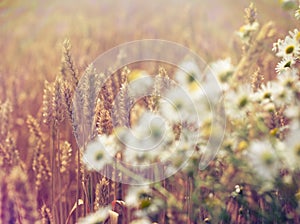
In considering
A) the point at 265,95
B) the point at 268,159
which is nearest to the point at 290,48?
the point at 265,95

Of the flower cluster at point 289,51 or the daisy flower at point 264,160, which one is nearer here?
the daisy flower at point 264,160

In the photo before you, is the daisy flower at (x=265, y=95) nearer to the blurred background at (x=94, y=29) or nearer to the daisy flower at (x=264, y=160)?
the daisy flower at (x=264, y=160)

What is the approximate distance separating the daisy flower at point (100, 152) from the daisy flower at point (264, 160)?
0.30 metres

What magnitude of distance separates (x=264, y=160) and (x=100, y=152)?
1.18ft

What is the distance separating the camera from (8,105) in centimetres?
138

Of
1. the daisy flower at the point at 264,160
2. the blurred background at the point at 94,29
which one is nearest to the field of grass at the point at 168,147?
the daisy flower at the point at 264,160

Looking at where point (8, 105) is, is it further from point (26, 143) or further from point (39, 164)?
point (26, 143)

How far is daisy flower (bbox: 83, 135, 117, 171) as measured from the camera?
1061 mm

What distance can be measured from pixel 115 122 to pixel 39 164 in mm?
278

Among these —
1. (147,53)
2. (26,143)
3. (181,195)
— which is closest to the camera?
(181,195)

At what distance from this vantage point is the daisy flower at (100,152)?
1.06 metres

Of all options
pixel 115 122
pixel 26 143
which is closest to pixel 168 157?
pixel 115 122

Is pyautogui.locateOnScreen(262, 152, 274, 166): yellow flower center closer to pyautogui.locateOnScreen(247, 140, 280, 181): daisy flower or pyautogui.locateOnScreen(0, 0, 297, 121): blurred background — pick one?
pyautogui.locateOnScreen(247, 140, 280, 181): daisy flower

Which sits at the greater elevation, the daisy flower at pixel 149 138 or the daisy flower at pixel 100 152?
→ the daisy flower at pixel 100 152
